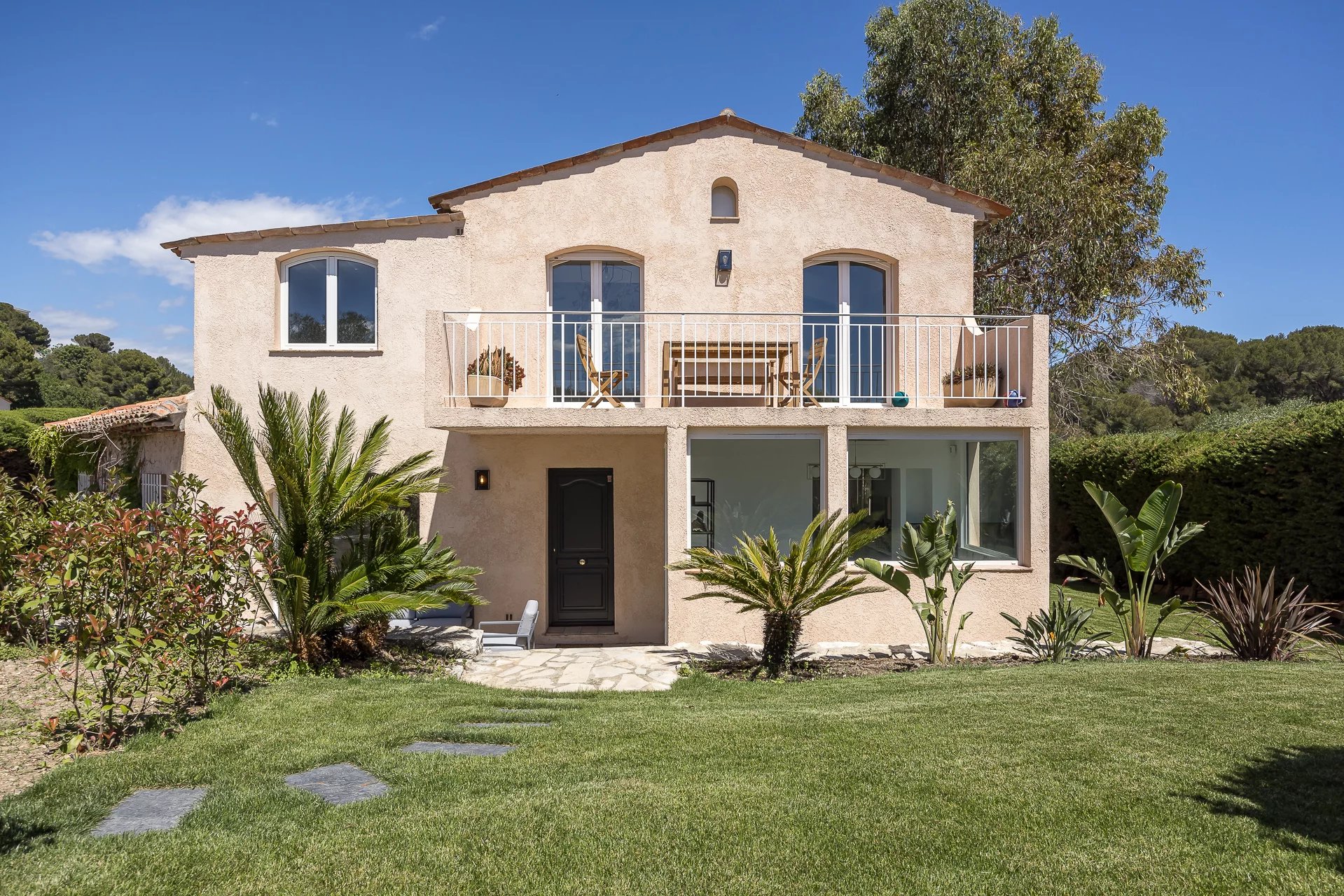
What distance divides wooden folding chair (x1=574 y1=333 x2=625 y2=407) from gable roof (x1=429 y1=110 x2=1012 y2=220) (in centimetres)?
283

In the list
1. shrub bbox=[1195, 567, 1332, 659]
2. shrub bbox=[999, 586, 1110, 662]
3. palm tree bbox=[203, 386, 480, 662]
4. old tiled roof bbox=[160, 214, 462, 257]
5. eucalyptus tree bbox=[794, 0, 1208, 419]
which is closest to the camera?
palm tree bbox=[203, 386, 480, 662]

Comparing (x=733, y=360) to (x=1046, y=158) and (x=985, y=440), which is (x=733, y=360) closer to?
(x=985, y=440)

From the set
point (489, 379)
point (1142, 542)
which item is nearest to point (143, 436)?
point (489, 379)

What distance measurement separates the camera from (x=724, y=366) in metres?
11.4

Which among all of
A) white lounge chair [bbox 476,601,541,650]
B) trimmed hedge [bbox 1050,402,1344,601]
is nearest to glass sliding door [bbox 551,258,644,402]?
white lounge chair [bbox 476,601,541,650]

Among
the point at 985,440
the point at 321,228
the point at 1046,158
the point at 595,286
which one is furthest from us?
the point at 1046,158

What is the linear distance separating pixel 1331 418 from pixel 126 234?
40.8 meters

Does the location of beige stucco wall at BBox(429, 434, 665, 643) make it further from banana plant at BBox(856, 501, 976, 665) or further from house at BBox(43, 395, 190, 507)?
house at BBox(43, 395, 190, 507)

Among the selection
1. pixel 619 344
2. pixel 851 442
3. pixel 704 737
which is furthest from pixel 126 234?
pixel 704 737

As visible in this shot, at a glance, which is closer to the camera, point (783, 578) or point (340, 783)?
point (340, 783)

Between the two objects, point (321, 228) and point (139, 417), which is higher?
point (321, 228)

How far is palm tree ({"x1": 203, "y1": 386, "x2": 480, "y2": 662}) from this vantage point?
28.5ft

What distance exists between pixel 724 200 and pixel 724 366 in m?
3.13

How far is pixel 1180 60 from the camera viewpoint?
1677cm
